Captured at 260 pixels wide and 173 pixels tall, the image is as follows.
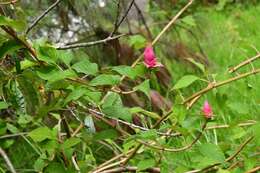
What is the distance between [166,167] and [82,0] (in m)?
0.81

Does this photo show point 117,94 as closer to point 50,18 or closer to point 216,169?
point 216,169

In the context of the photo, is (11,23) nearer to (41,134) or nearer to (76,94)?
(76,94)

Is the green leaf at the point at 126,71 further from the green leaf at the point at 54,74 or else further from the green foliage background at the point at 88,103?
the green leaf at the point at 54,74

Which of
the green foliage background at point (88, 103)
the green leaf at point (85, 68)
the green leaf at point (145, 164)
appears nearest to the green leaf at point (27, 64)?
the green foliage background at point (88, 103)

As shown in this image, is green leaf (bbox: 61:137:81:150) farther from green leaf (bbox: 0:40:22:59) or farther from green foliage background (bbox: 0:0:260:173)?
green leaf (bbox: 0:40:22:59)

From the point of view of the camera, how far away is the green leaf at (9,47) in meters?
1.29

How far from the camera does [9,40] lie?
51.4 inches

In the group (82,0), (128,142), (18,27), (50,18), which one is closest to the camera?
(18,27)

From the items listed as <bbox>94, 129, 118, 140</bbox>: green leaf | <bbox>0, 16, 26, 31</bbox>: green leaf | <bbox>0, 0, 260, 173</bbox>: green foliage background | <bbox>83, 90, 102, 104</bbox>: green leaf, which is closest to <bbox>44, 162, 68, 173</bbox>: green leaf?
<bbox>0, 0, 260, 173</bbox>: green foliage background

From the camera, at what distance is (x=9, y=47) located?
4.25 feet

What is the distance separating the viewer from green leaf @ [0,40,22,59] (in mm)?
1292

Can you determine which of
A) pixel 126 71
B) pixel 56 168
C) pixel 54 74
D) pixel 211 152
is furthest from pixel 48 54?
pixel 211 152

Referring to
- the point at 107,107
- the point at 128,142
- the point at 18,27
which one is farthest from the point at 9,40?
the point at 128,142

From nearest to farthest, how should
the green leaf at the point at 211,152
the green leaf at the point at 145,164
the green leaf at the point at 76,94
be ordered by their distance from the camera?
the green leaf at the point at 76,94 → the green leaf at the point at 211,152 → the green leaf at the point at 145,164
